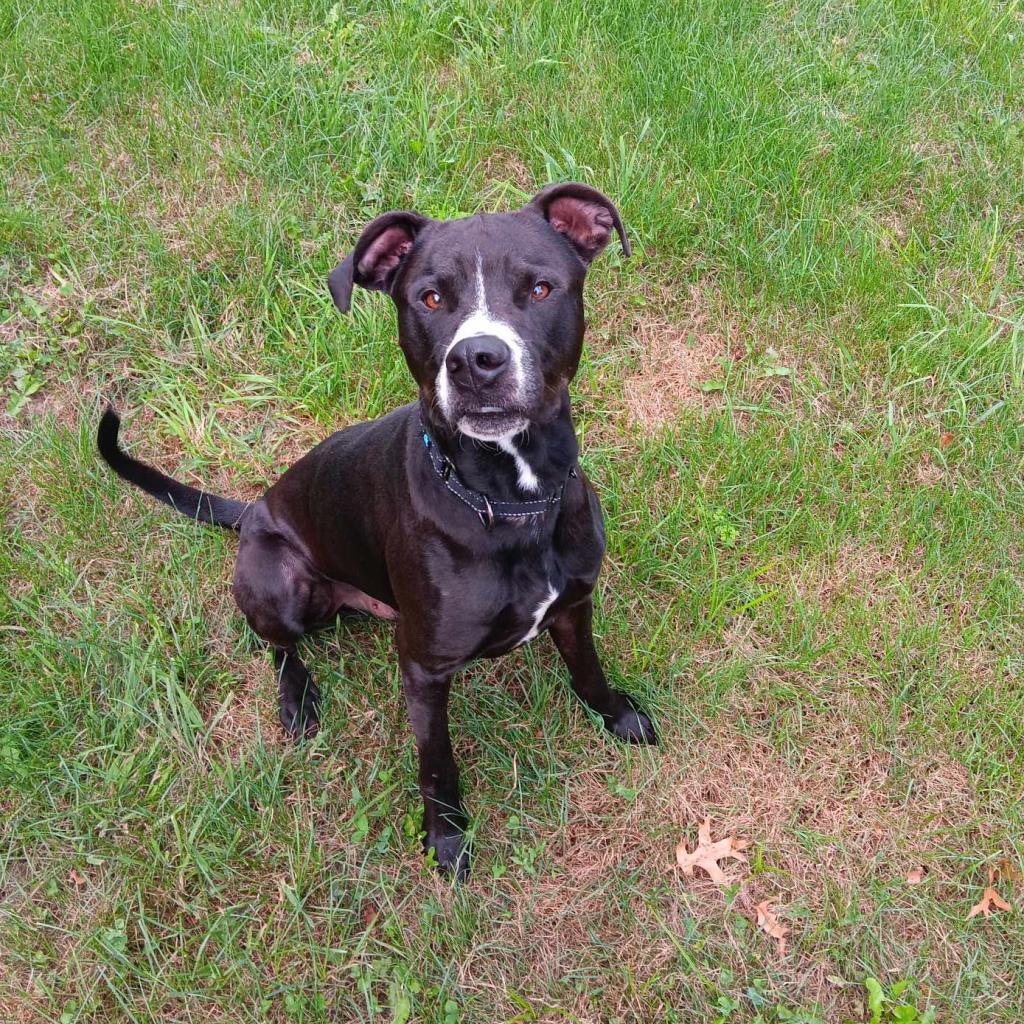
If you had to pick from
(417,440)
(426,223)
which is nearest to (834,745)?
(417,440)

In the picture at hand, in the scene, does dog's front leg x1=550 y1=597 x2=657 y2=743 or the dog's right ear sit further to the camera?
dog's front leg x1=550 y1=597 x2=657 y2=743

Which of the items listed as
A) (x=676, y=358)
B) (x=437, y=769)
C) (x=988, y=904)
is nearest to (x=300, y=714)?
(x=437, y=769)

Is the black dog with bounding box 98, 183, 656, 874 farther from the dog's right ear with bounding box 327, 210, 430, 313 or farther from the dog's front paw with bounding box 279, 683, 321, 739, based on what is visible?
the dog's front paw with bounding box 279, 683, 321, 739

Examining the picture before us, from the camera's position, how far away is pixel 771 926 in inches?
116

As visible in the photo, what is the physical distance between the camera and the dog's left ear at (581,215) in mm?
2596

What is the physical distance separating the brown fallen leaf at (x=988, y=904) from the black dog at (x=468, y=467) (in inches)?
53.9

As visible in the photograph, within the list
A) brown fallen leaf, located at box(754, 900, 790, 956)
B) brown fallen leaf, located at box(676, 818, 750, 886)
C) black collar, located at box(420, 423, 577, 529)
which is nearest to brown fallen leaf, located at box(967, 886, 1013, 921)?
brown fallen leaf, located at box(754, 900, 790, 956)

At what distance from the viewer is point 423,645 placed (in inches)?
107

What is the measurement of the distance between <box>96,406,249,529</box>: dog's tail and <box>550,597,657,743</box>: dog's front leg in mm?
1416

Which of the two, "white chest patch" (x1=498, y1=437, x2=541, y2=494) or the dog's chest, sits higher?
"white chest patch" (x1=498, y1=437, x2=541, y2=494)

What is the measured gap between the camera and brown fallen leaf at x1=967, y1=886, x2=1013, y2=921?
293 cm

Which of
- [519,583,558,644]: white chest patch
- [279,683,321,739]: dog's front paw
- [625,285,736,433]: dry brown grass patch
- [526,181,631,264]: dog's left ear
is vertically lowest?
[279,683,321,739]: dog's front paw

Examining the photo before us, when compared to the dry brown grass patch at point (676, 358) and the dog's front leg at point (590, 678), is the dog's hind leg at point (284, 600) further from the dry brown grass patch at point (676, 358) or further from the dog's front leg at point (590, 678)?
the dry brown grass patch at point (676, 358)

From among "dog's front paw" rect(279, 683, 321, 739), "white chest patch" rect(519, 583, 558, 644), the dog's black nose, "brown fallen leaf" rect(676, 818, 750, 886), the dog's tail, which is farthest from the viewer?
"dog's front paw" rect(279, 683, 321, 739)
